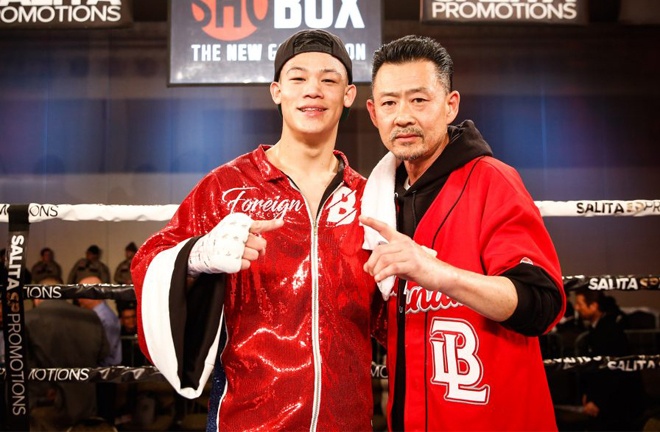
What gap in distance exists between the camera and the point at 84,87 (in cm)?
721

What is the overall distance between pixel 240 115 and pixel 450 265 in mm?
6249

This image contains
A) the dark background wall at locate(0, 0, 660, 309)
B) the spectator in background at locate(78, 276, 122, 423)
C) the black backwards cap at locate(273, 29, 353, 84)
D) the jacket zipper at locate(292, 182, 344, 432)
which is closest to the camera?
the jacket zipper at locate(292, 182, 344, 432)

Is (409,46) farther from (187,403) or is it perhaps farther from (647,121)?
(647,121)

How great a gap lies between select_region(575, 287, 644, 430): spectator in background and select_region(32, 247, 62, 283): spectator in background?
5199 mm

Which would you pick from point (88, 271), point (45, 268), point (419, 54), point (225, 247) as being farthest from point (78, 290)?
point (45, 268)

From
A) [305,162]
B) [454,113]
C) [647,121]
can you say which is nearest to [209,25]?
[305,162]

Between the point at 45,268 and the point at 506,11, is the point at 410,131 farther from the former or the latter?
the point at 45,268

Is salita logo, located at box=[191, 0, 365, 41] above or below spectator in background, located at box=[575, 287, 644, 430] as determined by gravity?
above

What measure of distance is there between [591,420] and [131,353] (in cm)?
340

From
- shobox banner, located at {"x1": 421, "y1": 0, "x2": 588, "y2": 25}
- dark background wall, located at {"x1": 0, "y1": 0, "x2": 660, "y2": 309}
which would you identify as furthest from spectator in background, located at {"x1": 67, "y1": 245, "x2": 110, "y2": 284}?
shobox banner, located at {"x1": 421, "y1": 0, "x2": 588, "y2": 25}

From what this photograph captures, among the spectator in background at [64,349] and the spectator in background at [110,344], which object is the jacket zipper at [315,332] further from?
the spectator in background at [110,344]

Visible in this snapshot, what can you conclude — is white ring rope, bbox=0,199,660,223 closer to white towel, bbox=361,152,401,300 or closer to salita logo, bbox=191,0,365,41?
white towel, bbox=361,152,401,300

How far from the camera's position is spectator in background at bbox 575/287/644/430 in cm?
390

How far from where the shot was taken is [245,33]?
3.63m
